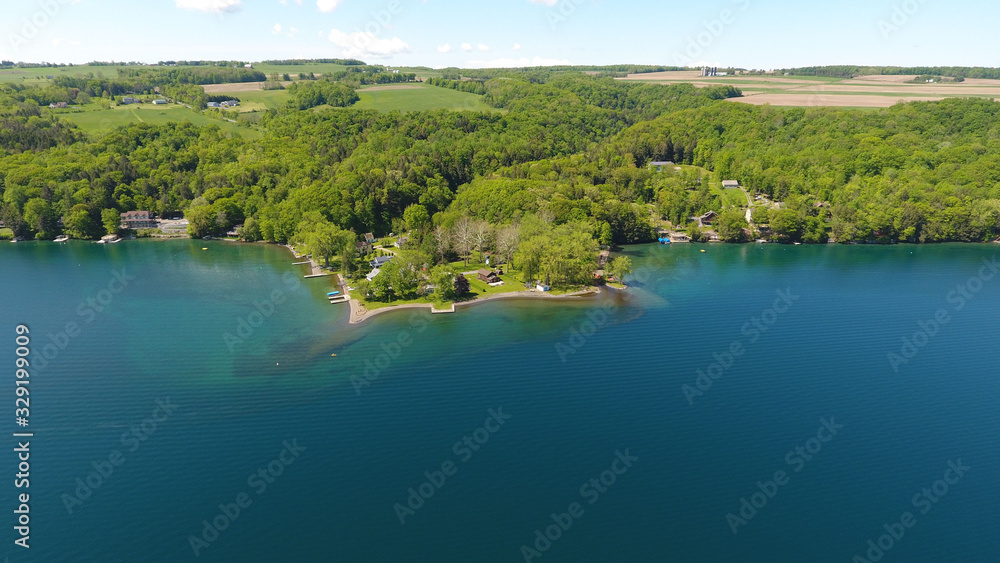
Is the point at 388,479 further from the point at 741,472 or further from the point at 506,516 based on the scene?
the point at 741,472

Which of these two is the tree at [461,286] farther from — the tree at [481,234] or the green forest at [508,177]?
the tree at [481,234]

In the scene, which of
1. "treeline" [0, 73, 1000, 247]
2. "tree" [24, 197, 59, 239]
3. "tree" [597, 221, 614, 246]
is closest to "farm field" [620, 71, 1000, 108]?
"treeline" [0, 73, 1000, 247]

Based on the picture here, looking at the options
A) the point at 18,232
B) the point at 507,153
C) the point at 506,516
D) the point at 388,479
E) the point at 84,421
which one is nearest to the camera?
the point at 506,516

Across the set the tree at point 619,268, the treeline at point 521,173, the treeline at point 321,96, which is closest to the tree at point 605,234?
the treeline at point 521,173

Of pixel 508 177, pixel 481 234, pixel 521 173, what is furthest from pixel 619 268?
pixel 521 173

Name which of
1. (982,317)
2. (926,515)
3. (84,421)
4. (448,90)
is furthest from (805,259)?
(448,90)

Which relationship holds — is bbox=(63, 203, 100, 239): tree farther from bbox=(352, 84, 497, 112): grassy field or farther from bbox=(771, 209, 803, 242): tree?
bbox=(771, 209, 803, 242): tree

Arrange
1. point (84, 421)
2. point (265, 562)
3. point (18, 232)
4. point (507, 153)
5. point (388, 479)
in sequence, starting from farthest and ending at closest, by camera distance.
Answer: point (507, 153), point (18, 232), point (84, 421), point (388, 479), point (265, 562)
